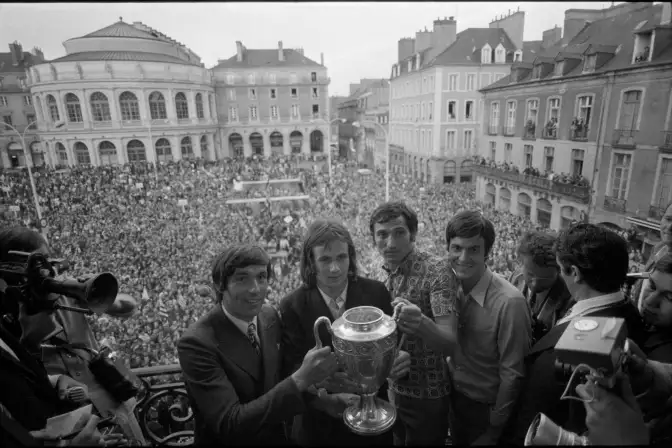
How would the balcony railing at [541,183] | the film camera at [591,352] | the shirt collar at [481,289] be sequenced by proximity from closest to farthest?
1. the film camera at [591,352]
2. the shirt collar at [481,289]
3. the balcony railing at [541,183]

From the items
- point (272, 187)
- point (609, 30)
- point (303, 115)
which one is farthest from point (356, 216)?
point (303, 115)

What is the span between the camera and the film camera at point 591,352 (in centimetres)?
91

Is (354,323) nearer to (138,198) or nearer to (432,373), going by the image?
(432,373)

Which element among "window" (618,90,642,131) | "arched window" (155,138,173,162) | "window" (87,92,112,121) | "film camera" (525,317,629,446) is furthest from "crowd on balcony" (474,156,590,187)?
"window" (87,92,112,121)

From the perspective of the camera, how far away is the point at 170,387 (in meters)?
2.14

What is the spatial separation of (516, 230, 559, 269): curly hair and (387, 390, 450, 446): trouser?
Answer: 1.03 meters

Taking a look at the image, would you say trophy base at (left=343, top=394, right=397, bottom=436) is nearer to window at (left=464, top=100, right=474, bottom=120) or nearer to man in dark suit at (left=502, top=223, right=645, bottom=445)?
man in dark suit at (left=502, top=223, right=645, bottom=445)

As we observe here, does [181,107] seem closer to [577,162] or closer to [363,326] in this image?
[577,162]

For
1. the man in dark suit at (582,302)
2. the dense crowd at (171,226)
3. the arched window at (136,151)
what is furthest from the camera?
the arched window at (136,151)

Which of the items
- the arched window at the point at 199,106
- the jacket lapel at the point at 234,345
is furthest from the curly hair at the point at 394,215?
the arched window at the point at 199,106

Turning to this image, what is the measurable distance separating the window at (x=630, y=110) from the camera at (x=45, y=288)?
10.3m

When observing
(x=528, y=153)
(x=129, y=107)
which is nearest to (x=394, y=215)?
(x=528, y=153)

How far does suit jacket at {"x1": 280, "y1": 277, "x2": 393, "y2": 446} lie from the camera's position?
167 centimetres

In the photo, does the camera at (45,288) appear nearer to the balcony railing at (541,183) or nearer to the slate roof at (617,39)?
the slate roof at (617,39)
